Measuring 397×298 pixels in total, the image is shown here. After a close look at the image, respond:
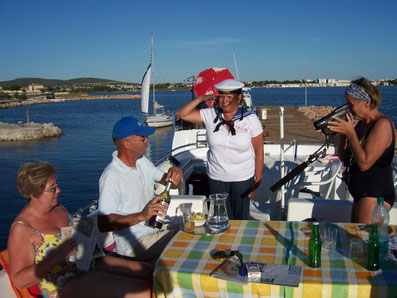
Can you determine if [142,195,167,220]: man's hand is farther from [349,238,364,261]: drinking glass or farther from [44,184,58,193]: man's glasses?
[349,238,364,261]: drinking glass

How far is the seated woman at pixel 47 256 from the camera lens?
1.95 m

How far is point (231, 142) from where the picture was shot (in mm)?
3016

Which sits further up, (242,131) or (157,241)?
(242,131)

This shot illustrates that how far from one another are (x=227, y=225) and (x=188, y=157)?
9.52 ft

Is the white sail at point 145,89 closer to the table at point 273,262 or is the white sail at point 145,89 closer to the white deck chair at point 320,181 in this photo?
the white deck chair at point 320,181

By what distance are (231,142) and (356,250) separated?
1.37 metres

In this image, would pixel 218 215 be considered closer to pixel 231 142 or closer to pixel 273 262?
pixel 273 262

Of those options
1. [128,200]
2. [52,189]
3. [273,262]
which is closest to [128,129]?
[128,200]

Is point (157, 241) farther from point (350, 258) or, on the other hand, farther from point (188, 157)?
point (188, 157)

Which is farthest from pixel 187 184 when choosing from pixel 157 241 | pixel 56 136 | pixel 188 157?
pixel 56 136

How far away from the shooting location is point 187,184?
15.4 feet

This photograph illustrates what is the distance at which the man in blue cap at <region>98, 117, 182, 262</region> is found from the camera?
2373 mm

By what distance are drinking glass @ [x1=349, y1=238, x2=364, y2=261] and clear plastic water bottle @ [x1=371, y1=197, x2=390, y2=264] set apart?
3.9 inches

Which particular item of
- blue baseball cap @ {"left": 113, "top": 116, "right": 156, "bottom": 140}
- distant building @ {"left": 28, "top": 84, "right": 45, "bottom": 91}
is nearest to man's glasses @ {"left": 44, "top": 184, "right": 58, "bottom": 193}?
blue baseball cap @ {"left": 113, "top": 116, "right": 156, "bottom": 140}
